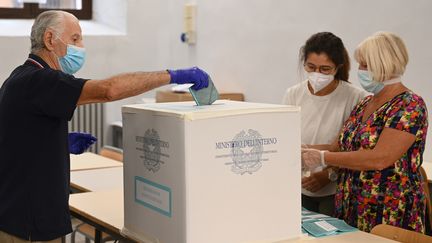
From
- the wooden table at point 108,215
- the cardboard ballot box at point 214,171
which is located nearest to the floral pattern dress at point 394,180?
the wooden table at point 108,215

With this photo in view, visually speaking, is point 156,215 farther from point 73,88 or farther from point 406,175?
point 406,175

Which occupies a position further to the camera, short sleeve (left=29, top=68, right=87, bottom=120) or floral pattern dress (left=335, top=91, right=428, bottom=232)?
floral pattern dress (left=335, top=91, right=428, bottom=232)

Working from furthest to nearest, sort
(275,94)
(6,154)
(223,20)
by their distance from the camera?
(223,20)
(275,94)
(6,154)

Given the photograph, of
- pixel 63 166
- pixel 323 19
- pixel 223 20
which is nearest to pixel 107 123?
pixel 223 20

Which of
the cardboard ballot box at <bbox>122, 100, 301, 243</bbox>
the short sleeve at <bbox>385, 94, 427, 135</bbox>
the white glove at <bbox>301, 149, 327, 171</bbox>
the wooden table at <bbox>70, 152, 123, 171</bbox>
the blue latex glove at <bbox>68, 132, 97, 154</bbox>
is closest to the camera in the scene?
the cardboard ballot box at <bbox>122, 100, 301, 243</bbox>

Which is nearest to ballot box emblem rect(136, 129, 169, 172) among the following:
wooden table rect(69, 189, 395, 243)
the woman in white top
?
wooden table rect(69, 189, 395, 243)

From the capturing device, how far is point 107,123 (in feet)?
23.1

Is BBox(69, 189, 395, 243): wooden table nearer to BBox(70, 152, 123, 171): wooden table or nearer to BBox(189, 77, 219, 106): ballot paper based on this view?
BBox(189, 77, 219, 106): ballot paper

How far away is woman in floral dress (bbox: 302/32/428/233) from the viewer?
9.28 ft

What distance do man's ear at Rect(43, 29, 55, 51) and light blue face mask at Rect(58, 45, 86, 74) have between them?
6cm

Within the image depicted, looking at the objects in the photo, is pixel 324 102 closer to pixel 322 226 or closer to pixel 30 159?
pixel 322 226

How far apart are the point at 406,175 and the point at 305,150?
43 centimetres

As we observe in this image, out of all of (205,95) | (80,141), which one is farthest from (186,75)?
(80,141)

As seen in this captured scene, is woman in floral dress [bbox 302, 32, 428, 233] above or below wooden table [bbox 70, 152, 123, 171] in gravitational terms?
above
